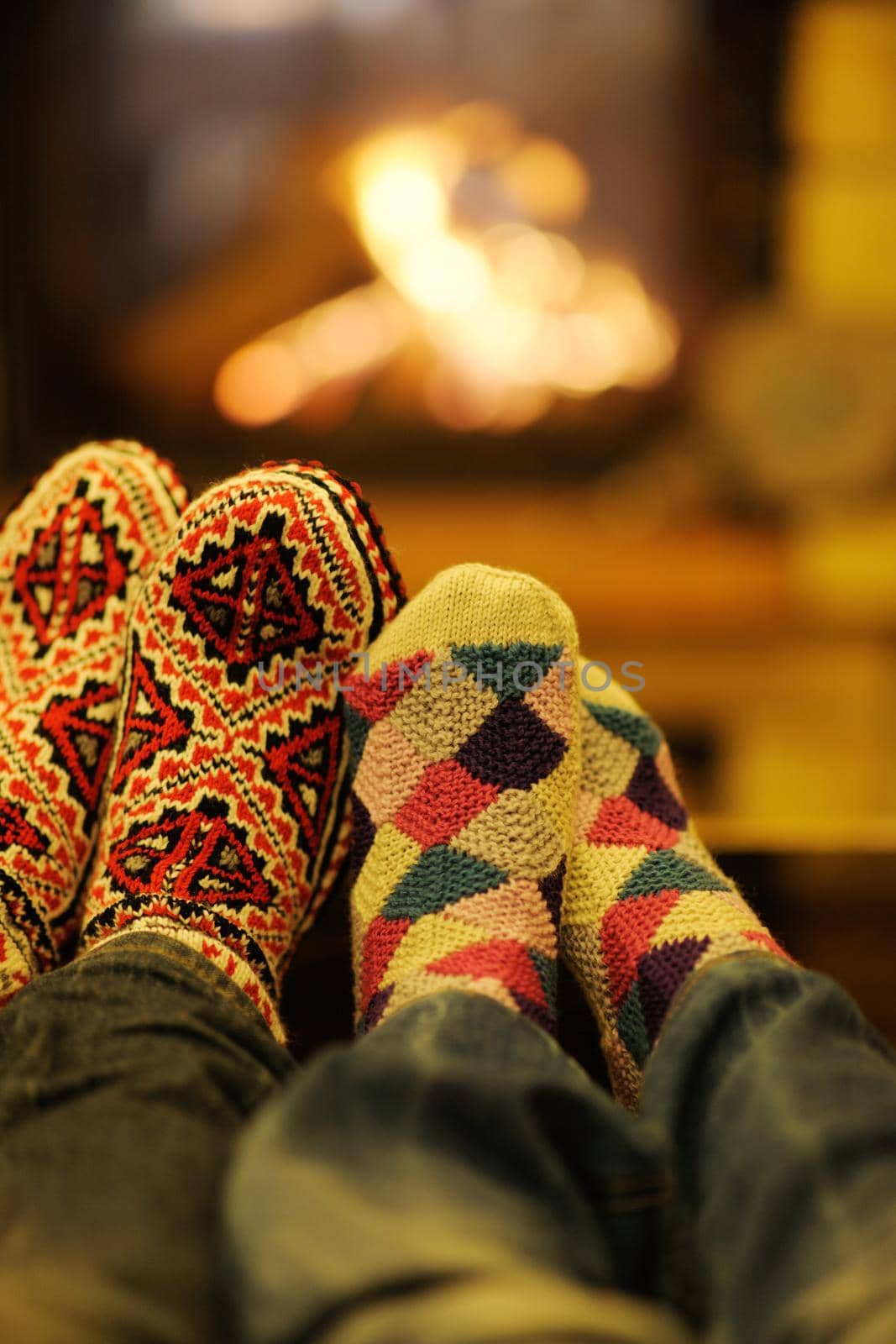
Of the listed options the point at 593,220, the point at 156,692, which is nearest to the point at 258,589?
the point at 156,692

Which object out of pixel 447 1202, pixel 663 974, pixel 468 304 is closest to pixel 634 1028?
pixel 663 974

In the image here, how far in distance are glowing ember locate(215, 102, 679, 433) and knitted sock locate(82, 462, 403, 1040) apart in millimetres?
1069

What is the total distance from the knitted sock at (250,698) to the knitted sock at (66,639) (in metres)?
0.02

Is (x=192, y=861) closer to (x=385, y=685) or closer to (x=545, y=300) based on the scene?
(x=385, y=685)

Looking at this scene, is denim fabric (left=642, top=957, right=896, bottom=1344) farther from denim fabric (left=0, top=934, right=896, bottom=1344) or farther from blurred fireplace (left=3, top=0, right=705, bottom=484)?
blurred fireplace (left=3, top=0, right=705, bottom=484)

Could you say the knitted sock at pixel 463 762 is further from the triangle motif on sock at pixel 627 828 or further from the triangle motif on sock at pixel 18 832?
the triangle motif on sock at pixel 18 832

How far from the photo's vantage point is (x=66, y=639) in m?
0.73

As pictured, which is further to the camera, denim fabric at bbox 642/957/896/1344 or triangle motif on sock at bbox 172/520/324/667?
triangle motif on sock at bbox 172/520/324/667

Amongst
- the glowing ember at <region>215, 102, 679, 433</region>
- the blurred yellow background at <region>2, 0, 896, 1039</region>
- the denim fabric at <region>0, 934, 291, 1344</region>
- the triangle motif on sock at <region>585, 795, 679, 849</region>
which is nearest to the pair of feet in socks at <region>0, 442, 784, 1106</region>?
the triangle motif on sock at <region>585, 795, 679, 849</region>

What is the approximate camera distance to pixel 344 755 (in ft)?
2.32

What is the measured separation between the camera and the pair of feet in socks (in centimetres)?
58

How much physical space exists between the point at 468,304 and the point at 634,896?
126cm

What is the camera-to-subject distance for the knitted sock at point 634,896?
52 centimetres

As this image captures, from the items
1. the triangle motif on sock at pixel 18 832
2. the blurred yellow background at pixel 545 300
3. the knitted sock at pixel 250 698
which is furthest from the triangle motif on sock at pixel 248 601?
the blurred yellow background at pixel 545 300
